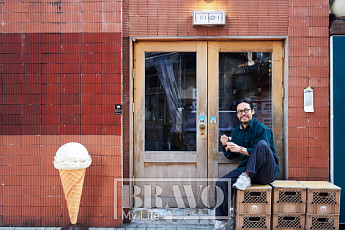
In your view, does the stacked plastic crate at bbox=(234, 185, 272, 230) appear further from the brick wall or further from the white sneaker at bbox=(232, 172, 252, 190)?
the brick wall

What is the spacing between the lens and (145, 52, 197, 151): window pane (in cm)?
457

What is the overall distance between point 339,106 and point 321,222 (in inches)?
63.6

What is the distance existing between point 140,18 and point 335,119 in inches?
125

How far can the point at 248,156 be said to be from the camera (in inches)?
160

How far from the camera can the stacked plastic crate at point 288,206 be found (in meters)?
3.77

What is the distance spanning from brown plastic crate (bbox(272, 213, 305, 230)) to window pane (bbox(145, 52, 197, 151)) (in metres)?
1.51

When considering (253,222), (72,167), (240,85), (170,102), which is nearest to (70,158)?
(72,167)

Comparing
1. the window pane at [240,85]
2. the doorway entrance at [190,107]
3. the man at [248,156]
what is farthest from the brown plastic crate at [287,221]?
the window pane at [240,85]

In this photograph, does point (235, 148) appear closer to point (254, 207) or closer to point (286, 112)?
point (254, 207)

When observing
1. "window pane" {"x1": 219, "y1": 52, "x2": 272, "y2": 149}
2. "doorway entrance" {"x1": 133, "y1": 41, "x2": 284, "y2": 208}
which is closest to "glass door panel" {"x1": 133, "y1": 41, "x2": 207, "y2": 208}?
"doorway entrance" {"x1": 133, "y1": 41, "x2": 284, "y2": 208}

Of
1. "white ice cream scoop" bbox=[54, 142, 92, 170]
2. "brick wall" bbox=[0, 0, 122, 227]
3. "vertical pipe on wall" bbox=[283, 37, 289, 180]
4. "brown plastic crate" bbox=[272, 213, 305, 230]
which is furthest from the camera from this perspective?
"vertical pipe on wall" bbox=[283, 37, 289, 180]

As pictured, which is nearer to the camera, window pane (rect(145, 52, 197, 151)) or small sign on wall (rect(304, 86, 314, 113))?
small sign on wall (rect(304, 86, 314, 113))

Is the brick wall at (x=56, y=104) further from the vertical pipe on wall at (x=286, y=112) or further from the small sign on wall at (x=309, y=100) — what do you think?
the small sign on wall at (x=309, y=100)

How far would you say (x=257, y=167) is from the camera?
3.72m
